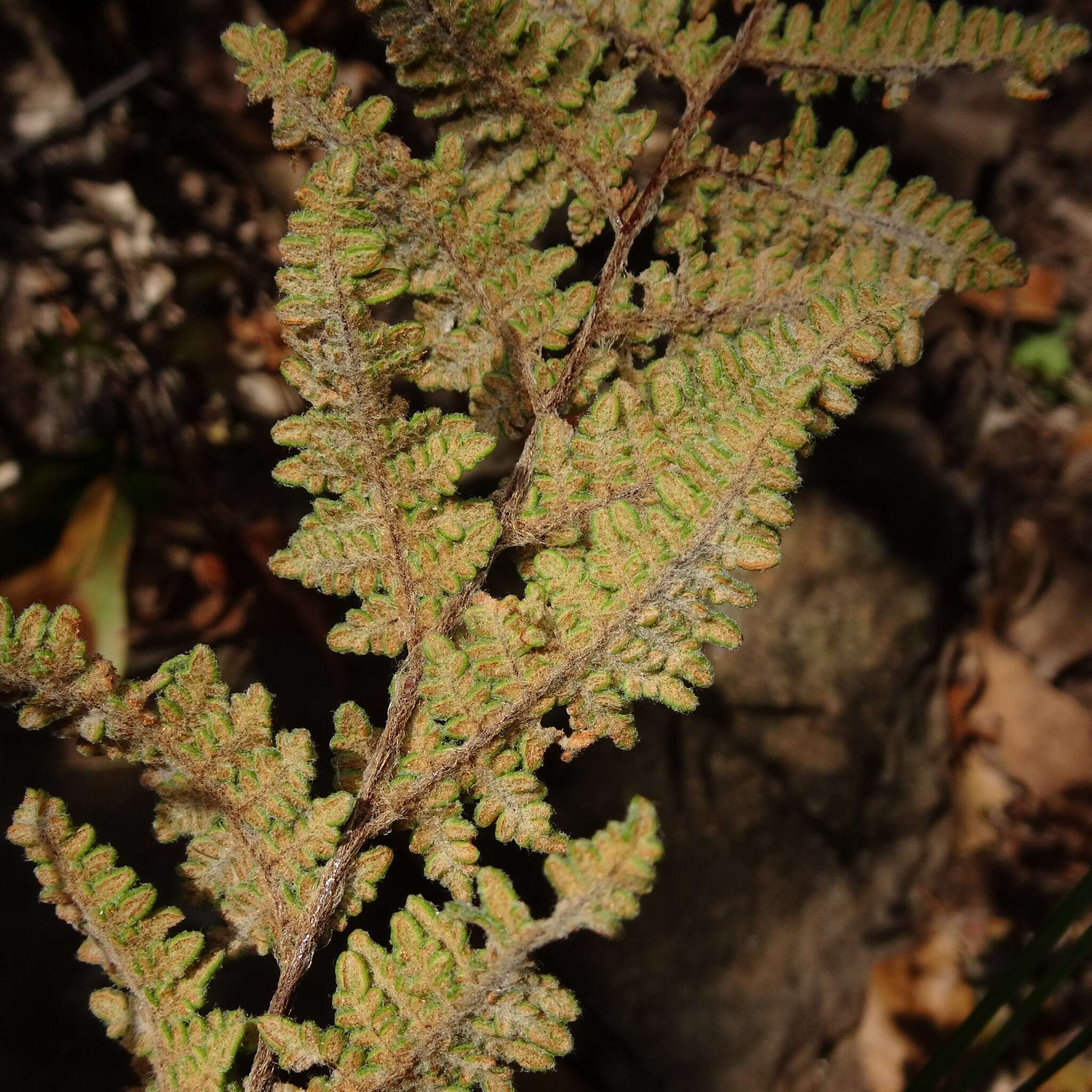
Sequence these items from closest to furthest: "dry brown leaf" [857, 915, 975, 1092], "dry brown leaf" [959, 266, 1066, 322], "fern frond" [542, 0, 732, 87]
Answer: "fern frond" [542, 0, 732, 87] < "dry brown leaf" [857, 915, 975, 1092] < "dry brown leaf" [959, 266, 1066, 322]

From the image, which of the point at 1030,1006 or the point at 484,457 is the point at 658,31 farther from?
the point at 1030,1006

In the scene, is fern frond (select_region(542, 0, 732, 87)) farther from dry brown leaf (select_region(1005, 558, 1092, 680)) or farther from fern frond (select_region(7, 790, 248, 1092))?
dry brown leaf (select_region(1005, 558, 1092, 680))

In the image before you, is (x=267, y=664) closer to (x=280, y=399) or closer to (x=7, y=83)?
(x=280, y=399)

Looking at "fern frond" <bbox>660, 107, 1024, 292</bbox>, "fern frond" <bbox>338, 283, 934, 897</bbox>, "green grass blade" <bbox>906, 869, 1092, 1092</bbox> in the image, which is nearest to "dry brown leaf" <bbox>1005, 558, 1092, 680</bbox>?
"green grass blade" <bbox>906, 869, 1092, 1092</bbox>

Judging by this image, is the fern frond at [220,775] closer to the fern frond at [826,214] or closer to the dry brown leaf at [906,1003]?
the fern frond at [826,214]

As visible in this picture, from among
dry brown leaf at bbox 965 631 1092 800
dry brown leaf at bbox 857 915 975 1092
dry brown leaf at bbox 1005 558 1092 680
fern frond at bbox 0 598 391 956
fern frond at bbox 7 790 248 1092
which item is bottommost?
fern frond at bbox 7 790 248 1092

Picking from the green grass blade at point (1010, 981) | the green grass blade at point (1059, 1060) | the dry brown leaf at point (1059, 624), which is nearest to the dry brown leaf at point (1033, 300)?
the dry brown leaf at point (1059, 624)

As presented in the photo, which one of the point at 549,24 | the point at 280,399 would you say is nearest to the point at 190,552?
the point at 280,399
